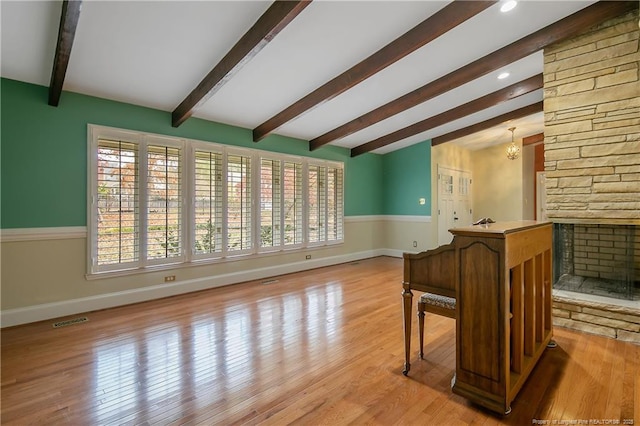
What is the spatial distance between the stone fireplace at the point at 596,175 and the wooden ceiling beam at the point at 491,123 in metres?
2.47

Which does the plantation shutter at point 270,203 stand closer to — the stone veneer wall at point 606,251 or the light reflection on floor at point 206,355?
the light reflection on floor at point 206,355

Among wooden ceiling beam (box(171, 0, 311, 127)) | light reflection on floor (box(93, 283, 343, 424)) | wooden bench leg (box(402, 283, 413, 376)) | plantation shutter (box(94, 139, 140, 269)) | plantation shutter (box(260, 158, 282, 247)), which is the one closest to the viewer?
light reflection on floor (box(93, 283, 343, 424))

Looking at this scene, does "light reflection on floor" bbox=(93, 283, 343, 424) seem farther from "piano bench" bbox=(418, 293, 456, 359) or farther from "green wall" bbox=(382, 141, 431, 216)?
"green wall" bbox=(382, 141, 431, 216)

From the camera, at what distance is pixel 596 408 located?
6.00 feet

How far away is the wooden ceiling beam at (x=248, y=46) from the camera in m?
2.46

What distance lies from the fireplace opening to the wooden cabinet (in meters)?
1.78

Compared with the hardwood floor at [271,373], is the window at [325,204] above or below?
above

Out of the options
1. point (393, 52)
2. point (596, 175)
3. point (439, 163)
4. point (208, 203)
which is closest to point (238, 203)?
point (208, 203)

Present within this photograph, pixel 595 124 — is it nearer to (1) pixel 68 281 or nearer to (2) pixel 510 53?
A: (2) pixel 510 53

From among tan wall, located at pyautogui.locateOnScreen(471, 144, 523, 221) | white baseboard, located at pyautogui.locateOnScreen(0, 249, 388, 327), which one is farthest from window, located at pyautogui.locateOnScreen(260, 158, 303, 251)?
tan wall, located at pyautogui.locateOnScreen(471, 144, 523, 221)

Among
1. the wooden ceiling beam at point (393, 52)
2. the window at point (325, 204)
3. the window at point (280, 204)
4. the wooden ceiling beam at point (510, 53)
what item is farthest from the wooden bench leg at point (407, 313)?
the window at point (325, 204)

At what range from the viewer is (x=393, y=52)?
3236 millimetres

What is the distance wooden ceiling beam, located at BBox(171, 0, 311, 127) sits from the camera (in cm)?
246

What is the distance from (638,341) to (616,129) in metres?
1.99
